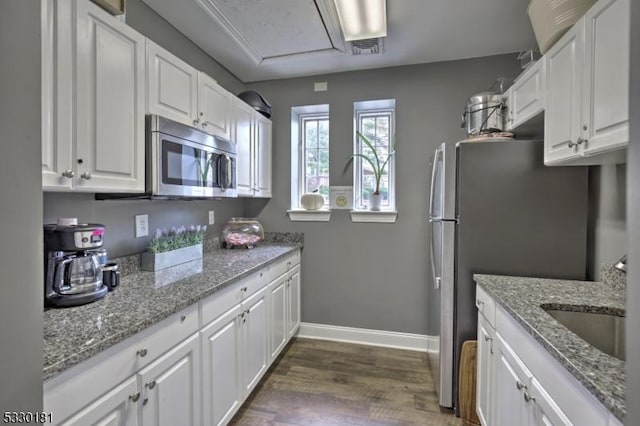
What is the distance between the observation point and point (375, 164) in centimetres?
295

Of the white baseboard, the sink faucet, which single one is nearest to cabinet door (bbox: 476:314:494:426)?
the sink faucet

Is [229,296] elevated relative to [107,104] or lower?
lower

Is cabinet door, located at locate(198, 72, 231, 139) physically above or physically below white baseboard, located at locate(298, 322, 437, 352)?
above

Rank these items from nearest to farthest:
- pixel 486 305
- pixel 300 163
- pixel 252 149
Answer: pixel 486 305
pixel 252 149
pixel 300 163

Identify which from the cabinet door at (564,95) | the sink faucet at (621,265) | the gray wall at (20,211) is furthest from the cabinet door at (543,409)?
the gray wall at (20,211)

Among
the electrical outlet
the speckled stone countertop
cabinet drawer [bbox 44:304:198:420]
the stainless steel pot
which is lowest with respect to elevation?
cabinet drawer [bbox 44:304:198:420]

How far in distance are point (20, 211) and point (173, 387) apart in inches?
41.3

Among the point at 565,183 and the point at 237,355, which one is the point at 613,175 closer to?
the point at 565,183

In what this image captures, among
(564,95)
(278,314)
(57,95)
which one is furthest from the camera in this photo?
(278,314)

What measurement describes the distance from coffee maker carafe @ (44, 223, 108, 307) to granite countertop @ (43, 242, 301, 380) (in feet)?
0.15

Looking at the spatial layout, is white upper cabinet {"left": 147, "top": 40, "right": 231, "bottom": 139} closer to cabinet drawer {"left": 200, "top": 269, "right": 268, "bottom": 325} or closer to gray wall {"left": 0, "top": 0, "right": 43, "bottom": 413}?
cabinet drawer {"left": 200, "top": 269, "right": 268, "bottom": 325}

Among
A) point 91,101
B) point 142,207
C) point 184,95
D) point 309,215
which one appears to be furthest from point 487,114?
point 142,207

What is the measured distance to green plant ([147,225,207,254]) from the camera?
184 cm

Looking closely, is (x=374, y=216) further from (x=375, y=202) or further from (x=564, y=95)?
(x=564, y=95)
